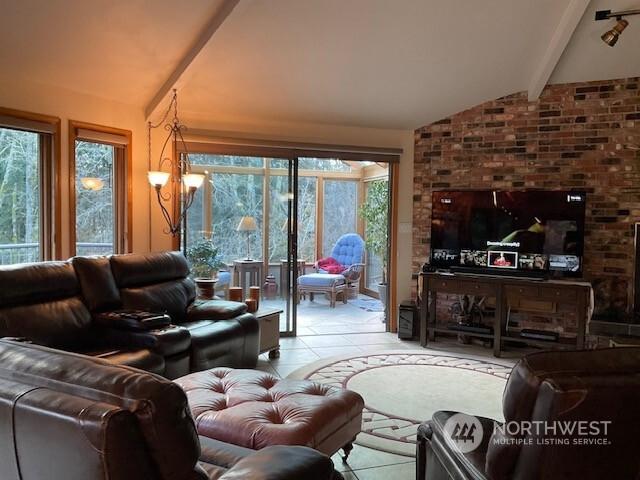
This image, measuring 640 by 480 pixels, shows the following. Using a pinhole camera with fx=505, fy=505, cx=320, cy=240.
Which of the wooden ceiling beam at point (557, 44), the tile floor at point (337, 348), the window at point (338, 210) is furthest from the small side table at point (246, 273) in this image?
the wooden ceiling beam at point (557, 44)

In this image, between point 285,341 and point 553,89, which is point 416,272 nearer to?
point 285,341

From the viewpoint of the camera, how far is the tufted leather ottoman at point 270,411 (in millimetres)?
2115

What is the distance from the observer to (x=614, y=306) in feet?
15.9

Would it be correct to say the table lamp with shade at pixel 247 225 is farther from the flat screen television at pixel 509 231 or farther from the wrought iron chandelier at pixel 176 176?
the flat screen television at pixel 509 231

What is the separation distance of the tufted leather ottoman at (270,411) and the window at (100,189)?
7.15 ft

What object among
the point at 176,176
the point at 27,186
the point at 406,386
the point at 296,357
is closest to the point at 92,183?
the point at 27,186

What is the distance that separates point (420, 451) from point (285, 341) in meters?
3.41

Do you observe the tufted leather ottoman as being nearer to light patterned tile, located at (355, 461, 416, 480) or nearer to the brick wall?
light patterned tile, located at (355, 461, 416, 480)

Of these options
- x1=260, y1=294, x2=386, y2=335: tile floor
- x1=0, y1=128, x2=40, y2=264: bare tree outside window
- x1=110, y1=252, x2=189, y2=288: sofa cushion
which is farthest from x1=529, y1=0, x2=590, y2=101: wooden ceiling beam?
x1=0, y1=128, x2=40, y2=264: bare tree outside window

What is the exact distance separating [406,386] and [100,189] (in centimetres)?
Result: 308

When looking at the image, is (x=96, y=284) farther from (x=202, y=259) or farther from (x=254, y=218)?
(x=254, y=218)

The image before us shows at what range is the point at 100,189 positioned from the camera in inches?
175

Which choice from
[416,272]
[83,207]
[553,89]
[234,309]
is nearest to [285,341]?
[234,309]

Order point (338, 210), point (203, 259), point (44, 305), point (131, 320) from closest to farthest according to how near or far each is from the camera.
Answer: point (44, 305), point (131, 320), point (203, 259), point (338, 210)
